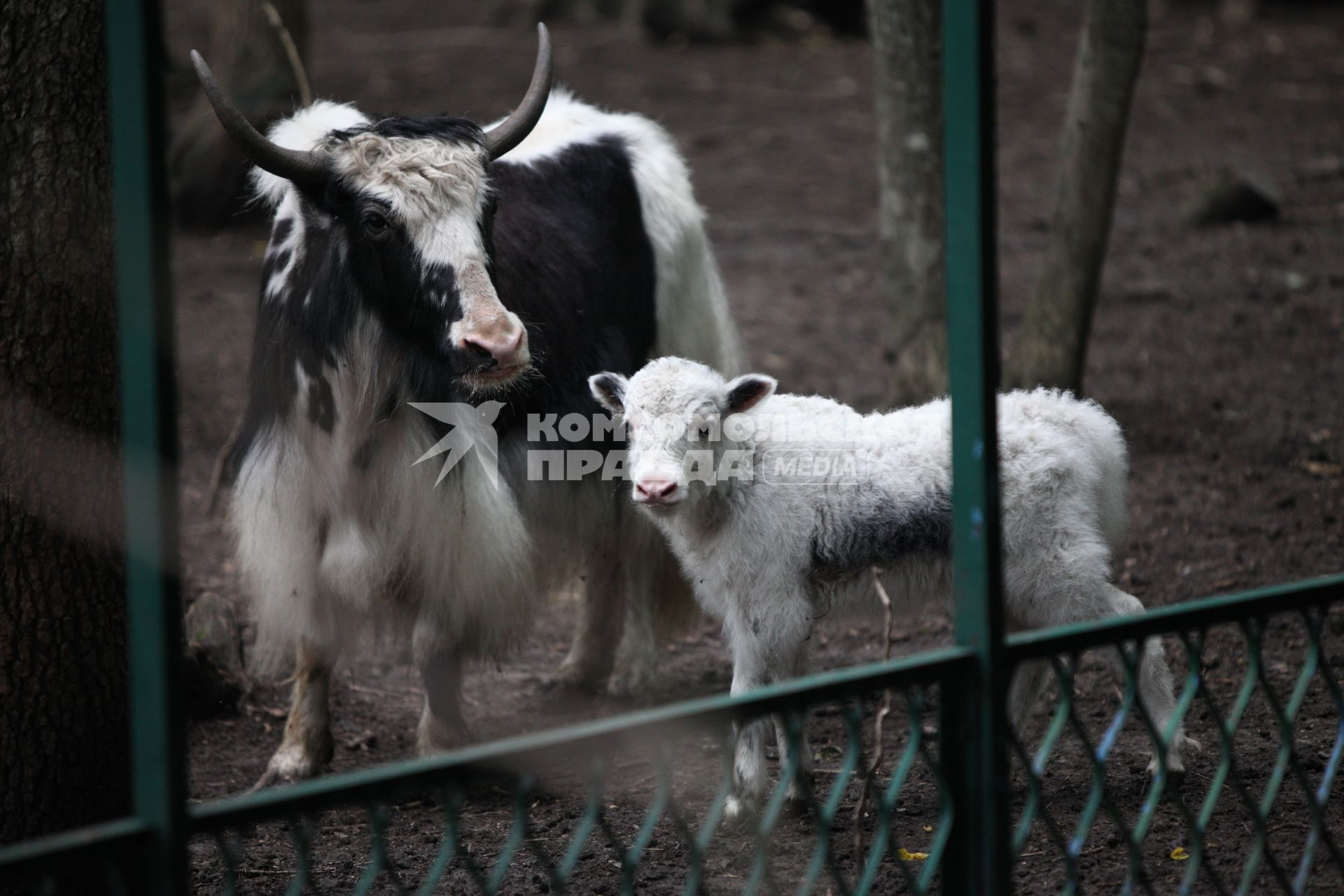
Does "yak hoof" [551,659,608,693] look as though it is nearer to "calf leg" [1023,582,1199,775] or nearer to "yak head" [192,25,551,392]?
"yak head" [192,25,551,392]

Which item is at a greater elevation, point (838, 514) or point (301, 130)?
point (301, 130)

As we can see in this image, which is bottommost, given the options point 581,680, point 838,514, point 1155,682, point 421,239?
point 581,680

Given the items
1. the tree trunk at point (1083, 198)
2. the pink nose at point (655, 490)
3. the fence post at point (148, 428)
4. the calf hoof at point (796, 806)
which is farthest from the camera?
the tree trunk at point (1083, 198)

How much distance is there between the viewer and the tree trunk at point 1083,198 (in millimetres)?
6793

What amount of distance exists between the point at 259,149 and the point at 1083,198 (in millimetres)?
4272

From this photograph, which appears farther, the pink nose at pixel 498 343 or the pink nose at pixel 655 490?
the pink nose at pixel 498 343

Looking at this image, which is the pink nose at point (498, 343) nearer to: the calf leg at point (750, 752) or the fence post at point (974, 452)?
the calf leg at point (750, 752)

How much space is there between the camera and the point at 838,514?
13.2 ft

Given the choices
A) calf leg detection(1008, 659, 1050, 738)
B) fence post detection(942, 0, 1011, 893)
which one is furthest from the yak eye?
calf leg detection(1008, 659, 1050, 738)

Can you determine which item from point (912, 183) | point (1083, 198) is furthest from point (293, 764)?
point (1083, 198)

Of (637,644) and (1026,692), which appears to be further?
(637,644)

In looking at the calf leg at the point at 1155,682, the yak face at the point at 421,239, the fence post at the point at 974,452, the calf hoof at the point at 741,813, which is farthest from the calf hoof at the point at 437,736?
the fence post at the point at 974,452

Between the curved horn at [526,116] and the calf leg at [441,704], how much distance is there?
1674 millimetres

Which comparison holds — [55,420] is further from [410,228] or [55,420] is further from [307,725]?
[307,725]
